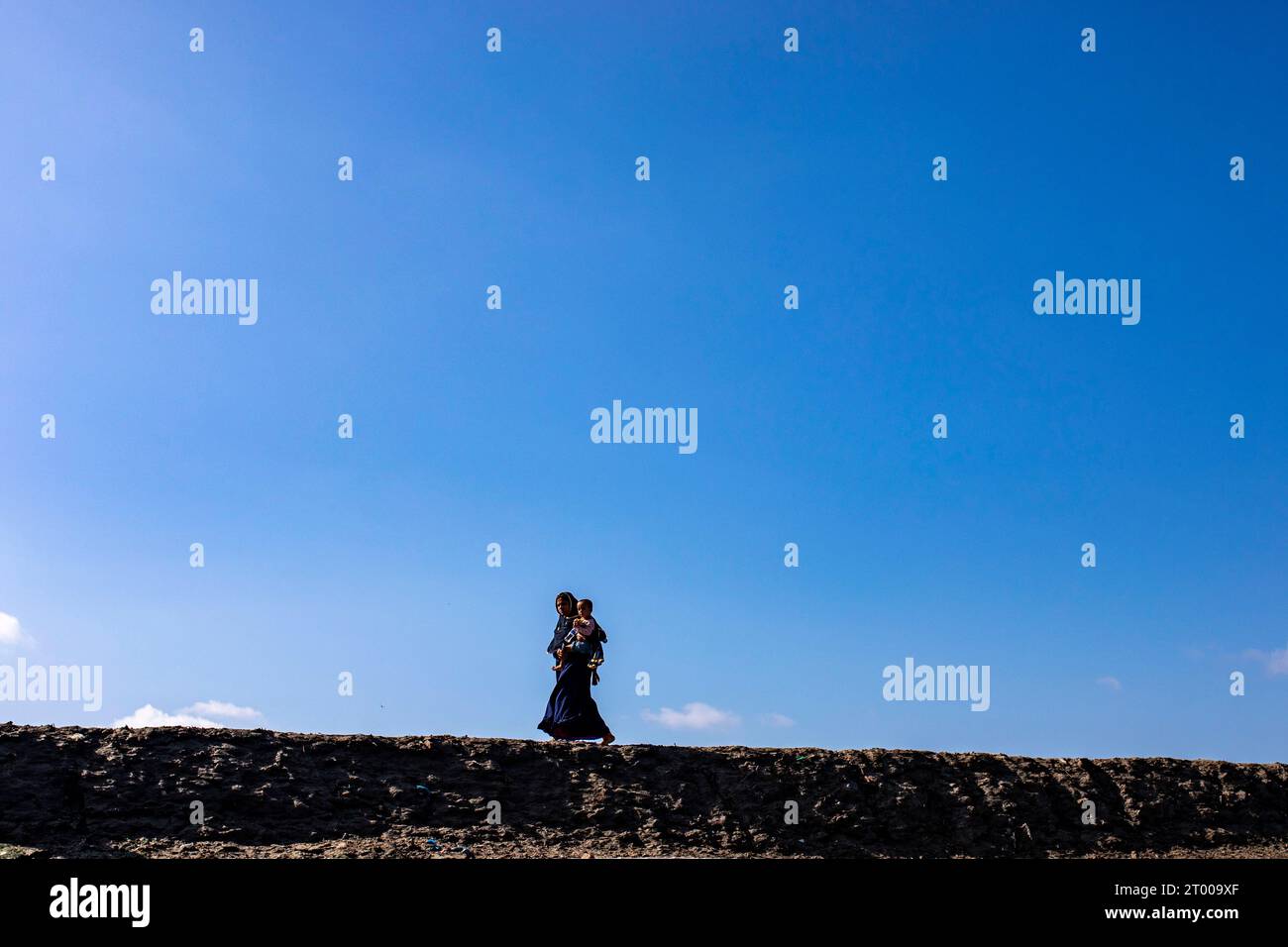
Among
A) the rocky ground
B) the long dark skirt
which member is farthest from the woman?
the rocky ground

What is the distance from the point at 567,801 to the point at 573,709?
2.50 metres

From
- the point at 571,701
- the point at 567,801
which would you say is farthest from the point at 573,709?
the point at 567,801

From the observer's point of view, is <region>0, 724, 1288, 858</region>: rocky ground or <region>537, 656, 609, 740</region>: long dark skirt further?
<region>537, 656, 609, 740</region>: long dark skirt

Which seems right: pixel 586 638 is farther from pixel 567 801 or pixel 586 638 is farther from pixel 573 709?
pixel 567 801

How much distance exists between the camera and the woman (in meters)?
17.7

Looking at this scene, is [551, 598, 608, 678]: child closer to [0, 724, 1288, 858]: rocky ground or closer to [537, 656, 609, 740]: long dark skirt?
[537, 656, 609, 740]: long dark skirt

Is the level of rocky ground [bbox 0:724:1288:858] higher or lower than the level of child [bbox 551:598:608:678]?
lower

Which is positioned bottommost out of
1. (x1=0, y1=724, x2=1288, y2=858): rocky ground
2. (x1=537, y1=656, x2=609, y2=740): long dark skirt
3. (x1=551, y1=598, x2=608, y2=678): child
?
(x1=0, y1=724, x2=1288, y2=858): rocky ground

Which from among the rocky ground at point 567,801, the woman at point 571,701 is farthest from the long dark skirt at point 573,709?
the rocky ground at point 567,801

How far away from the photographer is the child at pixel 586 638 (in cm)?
1788

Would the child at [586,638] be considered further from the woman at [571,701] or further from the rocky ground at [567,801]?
the rocky ground at [567,801]
